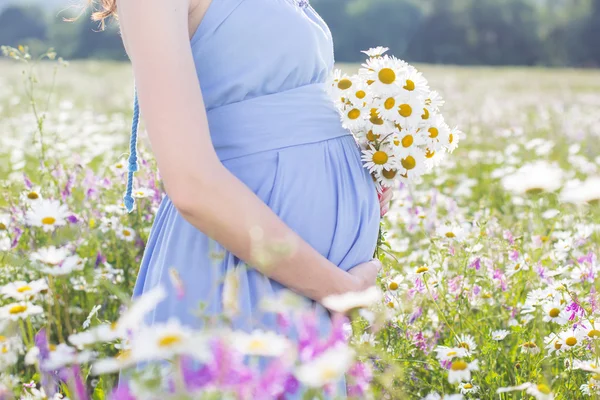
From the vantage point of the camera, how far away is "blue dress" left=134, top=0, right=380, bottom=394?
1520 mm

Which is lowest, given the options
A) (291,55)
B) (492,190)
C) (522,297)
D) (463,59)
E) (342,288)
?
(463,59)

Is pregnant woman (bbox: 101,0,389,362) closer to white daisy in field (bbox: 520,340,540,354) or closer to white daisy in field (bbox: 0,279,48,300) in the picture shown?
white daisy in field (bbox: 0,279,48,300)

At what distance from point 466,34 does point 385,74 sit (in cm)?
5064

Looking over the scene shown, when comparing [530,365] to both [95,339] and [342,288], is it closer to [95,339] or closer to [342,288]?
[342,288]

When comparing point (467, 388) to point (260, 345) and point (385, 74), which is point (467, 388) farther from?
point (260, 345)

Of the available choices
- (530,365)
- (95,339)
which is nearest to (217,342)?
(95,339)

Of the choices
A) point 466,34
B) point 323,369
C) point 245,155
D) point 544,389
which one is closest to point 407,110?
point 245,155

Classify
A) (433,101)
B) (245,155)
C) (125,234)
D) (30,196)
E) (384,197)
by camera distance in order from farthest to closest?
(125,234) → (30,196) → (384,197) → (433,101) → (245,155)

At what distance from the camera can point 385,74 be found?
5.53ft

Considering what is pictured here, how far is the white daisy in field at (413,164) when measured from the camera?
66.2 inches

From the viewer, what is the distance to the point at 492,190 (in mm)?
4477

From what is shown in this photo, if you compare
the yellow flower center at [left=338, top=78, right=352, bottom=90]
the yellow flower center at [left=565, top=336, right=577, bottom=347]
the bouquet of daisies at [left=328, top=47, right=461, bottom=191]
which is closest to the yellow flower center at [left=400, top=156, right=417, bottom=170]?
the bouquet of daisies at [left=328, top=47, right=461, bottom=191]

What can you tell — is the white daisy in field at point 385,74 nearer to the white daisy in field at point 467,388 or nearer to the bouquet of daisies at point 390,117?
the bouquet of daisies at point 390,117

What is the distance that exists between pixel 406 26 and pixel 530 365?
198 feet
